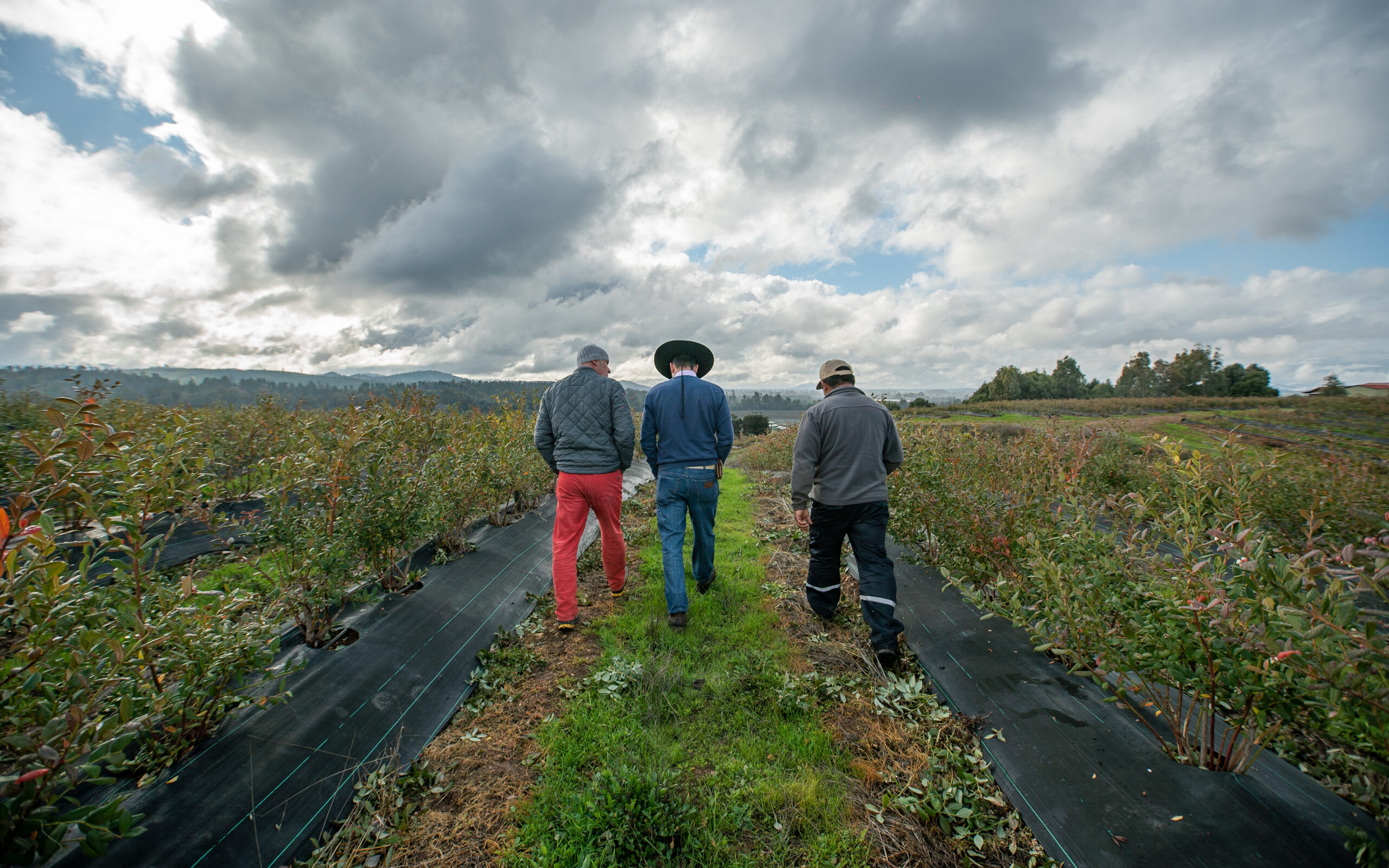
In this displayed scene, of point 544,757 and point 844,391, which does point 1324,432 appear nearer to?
point 844,391

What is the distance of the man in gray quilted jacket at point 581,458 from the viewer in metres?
4.19

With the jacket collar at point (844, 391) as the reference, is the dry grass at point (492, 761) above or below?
below

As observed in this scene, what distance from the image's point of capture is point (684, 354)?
16.5ft

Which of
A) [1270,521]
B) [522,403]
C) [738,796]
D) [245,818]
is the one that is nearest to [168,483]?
[245,818]

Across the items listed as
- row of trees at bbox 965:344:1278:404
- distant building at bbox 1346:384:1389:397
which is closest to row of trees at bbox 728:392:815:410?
row of trees at bbox 965:344:1278:404

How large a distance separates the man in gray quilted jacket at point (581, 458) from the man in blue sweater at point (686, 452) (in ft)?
1.18

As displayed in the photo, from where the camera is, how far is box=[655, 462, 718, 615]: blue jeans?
4.31 metres

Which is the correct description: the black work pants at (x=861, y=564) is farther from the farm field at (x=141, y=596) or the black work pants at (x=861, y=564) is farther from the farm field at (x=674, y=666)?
the farm field at (x=141, y=596)

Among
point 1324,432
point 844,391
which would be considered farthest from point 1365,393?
point 844,391

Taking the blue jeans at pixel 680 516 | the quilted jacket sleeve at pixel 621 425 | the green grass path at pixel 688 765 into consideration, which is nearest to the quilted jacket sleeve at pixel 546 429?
the quilted jacket sleeve at pixel 621 425

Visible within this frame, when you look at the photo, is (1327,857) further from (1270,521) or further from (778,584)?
(1270,521)

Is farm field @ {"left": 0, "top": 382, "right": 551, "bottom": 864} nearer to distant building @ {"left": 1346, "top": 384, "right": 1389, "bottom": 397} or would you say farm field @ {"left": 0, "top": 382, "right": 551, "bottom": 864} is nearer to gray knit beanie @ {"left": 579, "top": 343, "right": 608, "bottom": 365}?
gray knit beanie @ {"left": 579, "top": 343, "right": 608, "bottom": 365}

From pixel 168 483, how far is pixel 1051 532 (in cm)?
535

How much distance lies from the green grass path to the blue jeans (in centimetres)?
43
